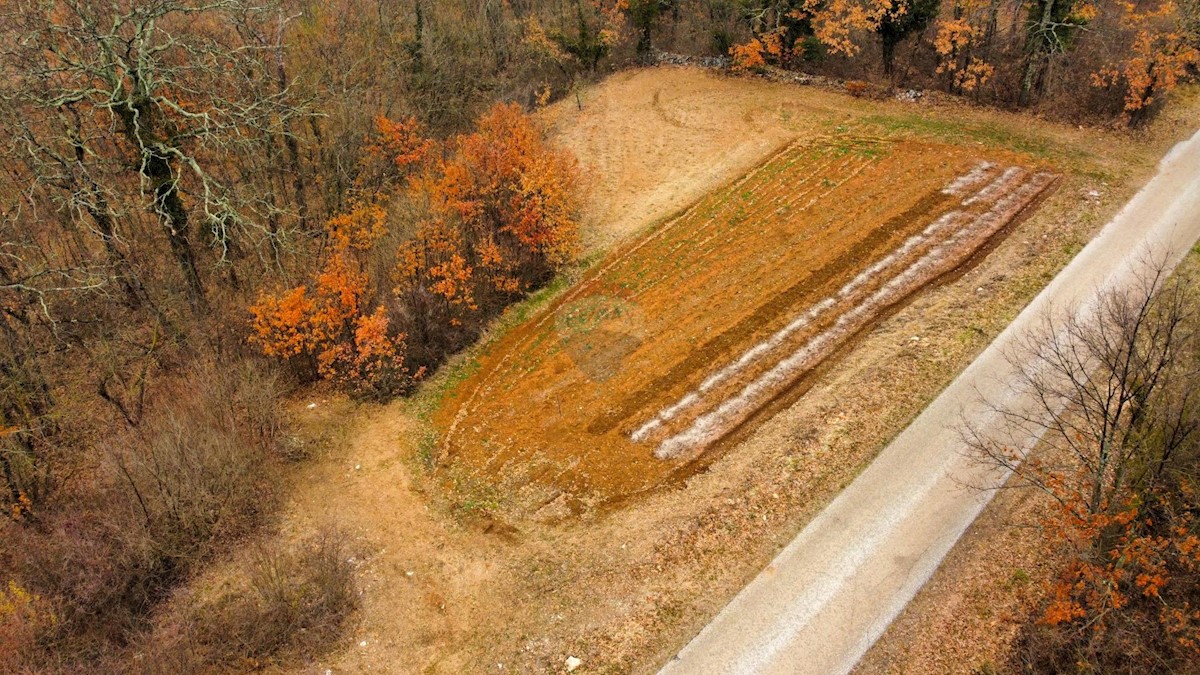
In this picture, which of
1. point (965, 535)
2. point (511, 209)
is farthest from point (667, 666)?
point (511, 209)

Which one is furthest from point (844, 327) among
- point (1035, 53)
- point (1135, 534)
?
point (1035, 53)

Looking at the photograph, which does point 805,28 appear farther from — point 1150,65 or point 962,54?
point 1150,65

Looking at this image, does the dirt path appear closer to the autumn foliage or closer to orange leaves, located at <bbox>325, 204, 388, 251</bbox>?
the autumn foliage

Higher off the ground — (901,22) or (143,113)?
(143,113)

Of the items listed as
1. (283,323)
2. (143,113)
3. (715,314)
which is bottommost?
(715,314)

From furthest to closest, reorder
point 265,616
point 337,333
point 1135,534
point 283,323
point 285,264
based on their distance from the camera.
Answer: point 285,264 < point 337,333 < point 283,323 < point 265,616 < point 1135,534

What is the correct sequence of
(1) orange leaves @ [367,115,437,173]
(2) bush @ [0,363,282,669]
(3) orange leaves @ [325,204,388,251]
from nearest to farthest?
(2) bush @ [0,363,282,669] < (3) orange leaves @ [325,204,388,251] < (1) orange leaves @ [367,115,437,173]

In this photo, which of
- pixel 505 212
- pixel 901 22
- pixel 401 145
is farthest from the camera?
pixel 901 22

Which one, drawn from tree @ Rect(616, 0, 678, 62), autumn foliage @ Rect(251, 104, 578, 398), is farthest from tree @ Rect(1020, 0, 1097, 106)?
autumn foliage @ Rect(251, 104, 578, 398)

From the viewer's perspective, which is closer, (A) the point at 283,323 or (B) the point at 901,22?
(A) the point at 283,323
